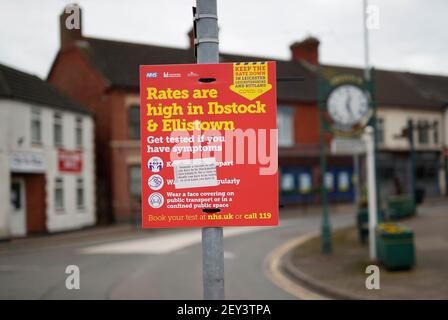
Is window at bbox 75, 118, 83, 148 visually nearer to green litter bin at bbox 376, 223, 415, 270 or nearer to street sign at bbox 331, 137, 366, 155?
street sign at bbox 331, 137, 366, 155

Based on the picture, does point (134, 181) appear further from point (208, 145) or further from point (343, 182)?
point (208, 145)

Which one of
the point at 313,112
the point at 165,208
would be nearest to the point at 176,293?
the point at 165,208

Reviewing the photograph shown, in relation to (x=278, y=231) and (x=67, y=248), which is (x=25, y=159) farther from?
(x=278, y=231)

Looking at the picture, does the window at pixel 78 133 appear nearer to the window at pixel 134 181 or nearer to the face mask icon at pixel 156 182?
the window at pixel 134 181

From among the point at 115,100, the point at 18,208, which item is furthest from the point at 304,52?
the point at 18,208

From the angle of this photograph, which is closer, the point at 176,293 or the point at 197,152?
the point at 197,152

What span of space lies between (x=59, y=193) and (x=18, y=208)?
10.3 feet

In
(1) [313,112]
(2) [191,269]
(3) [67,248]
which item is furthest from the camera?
(1) [313,112]

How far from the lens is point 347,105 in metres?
13.1

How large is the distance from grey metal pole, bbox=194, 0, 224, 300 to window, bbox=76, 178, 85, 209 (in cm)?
2378

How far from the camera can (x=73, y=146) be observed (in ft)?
84.9

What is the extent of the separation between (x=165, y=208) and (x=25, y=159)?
19.4 m

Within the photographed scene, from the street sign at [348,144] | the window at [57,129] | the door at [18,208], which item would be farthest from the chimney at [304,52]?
the street sign at [348,144]
